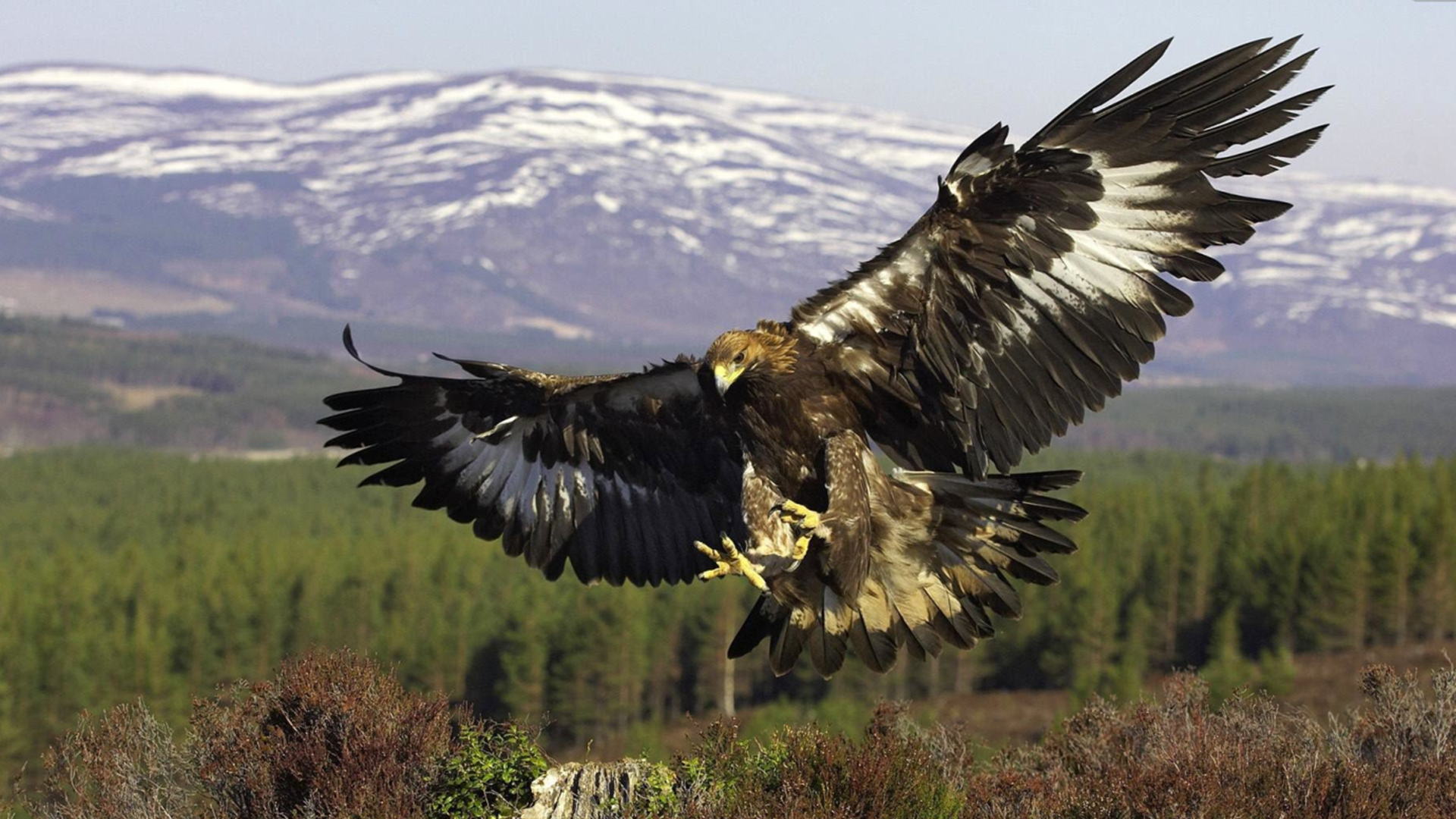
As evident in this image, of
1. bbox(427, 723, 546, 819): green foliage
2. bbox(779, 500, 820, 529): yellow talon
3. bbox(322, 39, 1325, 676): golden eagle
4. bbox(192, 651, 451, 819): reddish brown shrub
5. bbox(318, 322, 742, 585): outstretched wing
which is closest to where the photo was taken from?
bbox(322, 39, 1325, 676): golden eagle

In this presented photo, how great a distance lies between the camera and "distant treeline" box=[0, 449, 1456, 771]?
6431cm

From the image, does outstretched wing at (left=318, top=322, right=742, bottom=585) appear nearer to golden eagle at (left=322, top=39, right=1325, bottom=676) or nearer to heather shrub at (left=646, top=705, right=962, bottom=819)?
golden eagle at (left=322, top=39, right=1325, bottom=676)

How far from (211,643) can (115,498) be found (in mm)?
58559

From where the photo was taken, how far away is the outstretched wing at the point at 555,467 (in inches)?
512

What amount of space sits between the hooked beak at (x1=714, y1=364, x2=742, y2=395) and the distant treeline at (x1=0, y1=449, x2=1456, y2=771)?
4553 cm

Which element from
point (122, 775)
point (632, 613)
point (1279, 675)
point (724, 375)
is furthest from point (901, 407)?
point (632, 613)

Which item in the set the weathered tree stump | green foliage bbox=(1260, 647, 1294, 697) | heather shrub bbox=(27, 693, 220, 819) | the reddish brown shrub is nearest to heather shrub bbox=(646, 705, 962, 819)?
the weathered tree stump

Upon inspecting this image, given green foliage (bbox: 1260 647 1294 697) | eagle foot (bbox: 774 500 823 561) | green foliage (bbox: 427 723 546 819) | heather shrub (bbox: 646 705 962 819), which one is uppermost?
eagle foot (bbox: 774 500 823 561)

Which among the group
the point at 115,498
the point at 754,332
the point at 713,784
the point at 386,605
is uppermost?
the point at 754,332

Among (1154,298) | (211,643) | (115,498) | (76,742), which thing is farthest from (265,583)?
(1154,298)

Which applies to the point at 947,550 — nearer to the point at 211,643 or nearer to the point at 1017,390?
the point at 1017,390

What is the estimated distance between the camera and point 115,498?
122 metres

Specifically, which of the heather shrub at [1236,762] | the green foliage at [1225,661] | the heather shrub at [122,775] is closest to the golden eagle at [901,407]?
the heather shrub at [1236,762]

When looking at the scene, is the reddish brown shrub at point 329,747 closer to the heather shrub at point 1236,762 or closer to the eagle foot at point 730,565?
the eagle foot at point 730,565
